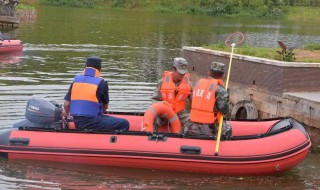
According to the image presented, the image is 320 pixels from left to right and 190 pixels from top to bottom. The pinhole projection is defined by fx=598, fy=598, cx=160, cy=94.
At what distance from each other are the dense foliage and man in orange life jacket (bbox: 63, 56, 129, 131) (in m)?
62.1

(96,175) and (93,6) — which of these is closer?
(96,175)

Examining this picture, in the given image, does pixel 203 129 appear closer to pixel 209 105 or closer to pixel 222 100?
pixel 209 105

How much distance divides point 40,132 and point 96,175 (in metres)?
1.19

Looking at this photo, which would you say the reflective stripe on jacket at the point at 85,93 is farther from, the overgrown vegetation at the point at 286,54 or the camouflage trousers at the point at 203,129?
the overgrown vegetation at the point at 286,54

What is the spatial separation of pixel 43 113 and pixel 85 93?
33.7 inches

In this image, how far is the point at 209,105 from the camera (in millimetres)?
9266

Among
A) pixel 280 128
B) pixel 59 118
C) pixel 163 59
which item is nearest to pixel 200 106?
pixel 280 128

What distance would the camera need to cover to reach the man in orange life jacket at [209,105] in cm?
918

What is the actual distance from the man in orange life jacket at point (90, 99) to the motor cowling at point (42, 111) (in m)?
0.20

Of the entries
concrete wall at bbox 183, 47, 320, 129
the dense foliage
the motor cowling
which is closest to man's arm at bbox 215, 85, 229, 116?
the motor cowling

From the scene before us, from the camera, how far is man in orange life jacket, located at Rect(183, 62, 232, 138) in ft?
30.1

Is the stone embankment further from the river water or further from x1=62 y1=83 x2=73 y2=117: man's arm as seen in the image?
x1=62 y1=83 x2=73 y2=117: man's arm

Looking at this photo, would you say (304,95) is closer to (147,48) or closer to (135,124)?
(135,124)

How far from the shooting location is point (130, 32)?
125ft
